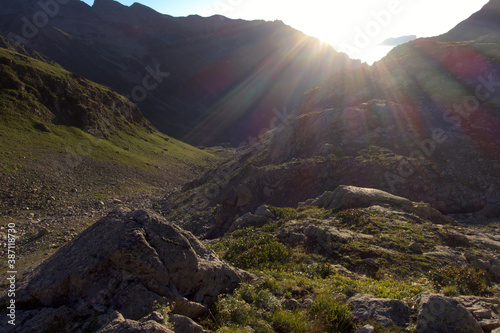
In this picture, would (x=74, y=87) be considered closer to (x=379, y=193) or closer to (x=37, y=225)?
(x=37, y=225)

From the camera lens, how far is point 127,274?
591 centimetres

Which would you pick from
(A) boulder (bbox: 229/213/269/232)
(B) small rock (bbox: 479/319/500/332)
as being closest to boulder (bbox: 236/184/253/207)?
(A) boulder (bbox: 229/213/269/232)

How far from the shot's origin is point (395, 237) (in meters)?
12.8

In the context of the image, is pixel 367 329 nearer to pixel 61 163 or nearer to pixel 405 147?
pixel 405 147

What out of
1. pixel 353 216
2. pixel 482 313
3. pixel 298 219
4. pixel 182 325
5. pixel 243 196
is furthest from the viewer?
pixel 243 196

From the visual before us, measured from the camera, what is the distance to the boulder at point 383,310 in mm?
6109

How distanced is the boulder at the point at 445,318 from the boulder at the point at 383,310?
0.51 metres

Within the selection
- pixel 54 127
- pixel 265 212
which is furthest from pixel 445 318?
pixel 54 127

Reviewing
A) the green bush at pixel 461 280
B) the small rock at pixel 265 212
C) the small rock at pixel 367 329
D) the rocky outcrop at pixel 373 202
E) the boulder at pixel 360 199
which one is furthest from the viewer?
the small rock at pixel 265 212

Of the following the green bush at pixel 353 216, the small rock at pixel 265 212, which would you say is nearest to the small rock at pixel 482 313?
the green bush at pixel 353 216

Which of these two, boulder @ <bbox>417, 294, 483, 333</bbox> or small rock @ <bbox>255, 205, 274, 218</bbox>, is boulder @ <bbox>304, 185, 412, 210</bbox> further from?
boulder @ <bbox>417, 294, 483, 333</bbox>

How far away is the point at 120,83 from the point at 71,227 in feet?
658

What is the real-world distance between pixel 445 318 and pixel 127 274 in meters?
7.07

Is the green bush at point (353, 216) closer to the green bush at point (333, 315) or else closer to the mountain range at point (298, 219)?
the mountain range at point (298, 219)
